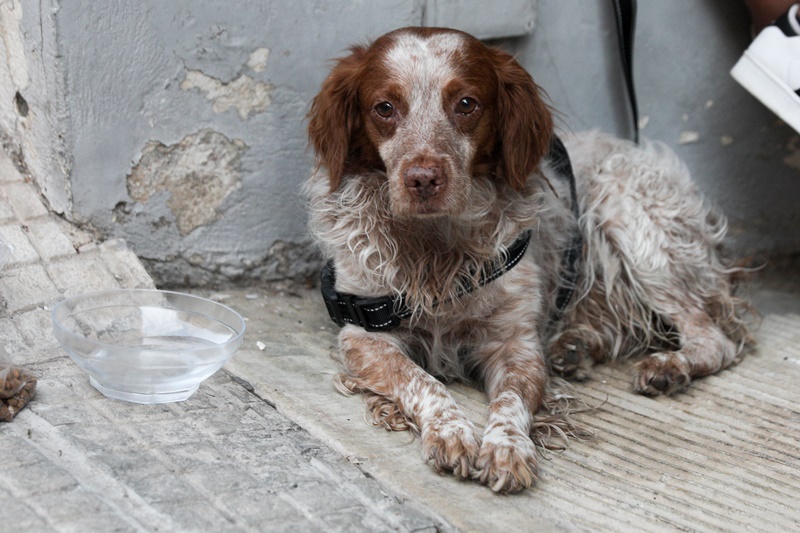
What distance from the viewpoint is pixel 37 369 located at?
250cm

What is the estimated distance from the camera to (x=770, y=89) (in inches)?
131

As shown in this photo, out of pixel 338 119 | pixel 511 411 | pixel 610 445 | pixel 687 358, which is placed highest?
pixel 338 119

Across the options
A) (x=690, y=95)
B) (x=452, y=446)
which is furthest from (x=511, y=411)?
(x=690, y=95)

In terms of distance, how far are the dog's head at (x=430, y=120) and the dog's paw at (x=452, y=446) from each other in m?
0.60

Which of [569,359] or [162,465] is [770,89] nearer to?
[569,359]

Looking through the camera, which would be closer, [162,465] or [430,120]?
[162,465]

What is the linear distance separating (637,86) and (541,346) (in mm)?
1418

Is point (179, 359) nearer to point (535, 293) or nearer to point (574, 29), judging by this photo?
point (535, 293)

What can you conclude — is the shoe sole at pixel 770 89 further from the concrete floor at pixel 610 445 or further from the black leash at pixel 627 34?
the concrete floor at pixel 610 445

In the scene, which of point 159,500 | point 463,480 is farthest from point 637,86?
point 159,500

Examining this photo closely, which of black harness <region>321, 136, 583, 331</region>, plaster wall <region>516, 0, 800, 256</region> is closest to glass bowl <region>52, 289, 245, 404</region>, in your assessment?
black harness <region>321, 136, 583, 331</region>

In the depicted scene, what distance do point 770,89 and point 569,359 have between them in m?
1.25

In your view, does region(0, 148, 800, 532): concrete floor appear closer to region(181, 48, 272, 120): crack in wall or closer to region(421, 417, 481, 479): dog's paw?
region(421, 417, 481, 479): dog's paw

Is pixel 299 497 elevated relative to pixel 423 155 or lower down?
lower down
